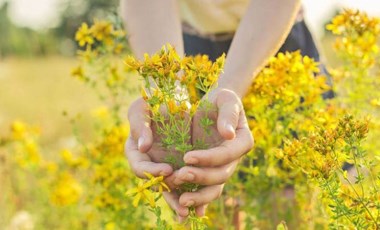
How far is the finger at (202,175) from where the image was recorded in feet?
4.45

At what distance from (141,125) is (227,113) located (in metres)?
0.19

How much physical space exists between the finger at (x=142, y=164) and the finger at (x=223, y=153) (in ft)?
0.18

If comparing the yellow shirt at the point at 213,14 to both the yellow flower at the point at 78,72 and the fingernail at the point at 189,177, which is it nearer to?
the yellow flower at the point at 78,72

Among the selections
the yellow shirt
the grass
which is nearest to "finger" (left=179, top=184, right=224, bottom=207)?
the yellow shirt

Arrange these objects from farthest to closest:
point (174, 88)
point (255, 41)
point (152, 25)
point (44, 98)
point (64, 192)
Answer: point (44, 98) < point (64, 192) < point (152, 25) < point (255, 41) < point (174, 88)

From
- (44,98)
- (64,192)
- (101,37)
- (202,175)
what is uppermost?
(202,175)

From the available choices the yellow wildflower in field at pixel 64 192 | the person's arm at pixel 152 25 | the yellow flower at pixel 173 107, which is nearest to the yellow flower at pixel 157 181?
the yellow flower at pixel 173 107

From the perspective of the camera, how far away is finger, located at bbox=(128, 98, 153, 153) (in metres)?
1.42

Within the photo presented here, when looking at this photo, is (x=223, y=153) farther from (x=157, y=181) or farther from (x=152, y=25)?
(x=152, y=25)

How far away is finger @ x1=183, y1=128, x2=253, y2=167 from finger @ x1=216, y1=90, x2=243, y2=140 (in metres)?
0.03

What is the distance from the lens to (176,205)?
1442mm

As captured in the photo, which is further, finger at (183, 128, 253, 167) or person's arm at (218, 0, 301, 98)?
person's arm at (218, 0, 301, 98)

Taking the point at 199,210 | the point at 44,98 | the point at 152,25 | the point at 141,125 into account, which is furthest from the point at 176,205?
the point at 44,98

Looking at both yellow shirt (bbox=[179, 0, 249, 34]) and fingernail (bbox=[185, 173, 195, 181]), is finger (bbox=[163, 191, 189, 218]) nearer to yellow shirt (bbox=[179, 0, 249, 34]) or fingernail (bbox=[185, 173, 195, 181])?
fingernail (bbox=[185, 173, 195, 181])
